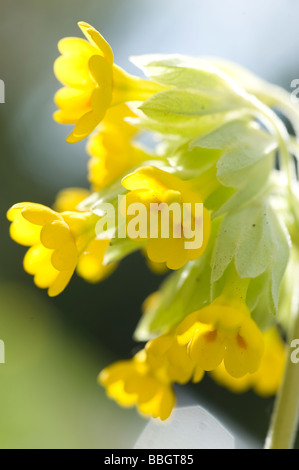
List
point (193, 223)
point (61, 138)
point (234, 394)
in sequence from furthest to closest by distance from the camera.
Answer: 1. point (61, 138)
2. point (234, 394)
3. point (193, 223)

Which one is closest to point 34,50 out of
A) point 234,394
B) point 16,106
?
point 16,106

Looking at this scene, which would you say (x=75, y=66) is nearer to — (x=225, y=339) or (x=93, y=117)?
(x=93, y=117)

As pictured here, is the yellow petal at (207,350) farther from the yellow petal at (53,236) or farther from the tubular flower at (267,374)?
the tubular flower at (267,374)

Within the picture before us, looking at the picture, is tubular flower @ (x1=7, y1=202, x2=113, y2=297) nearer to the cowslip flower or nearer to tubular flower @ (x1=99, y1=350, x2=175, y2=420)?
the cowslip flower

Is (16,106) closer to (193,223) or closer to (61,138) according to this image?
(61,138)

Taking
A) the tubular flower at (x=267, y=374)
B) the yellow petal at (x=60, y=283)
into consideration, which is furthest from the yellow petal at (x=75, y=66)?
the tubular flower at (x=267, y=374)

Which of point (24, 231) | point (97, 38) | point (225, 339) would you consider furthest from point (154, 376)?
point (97, 38)
